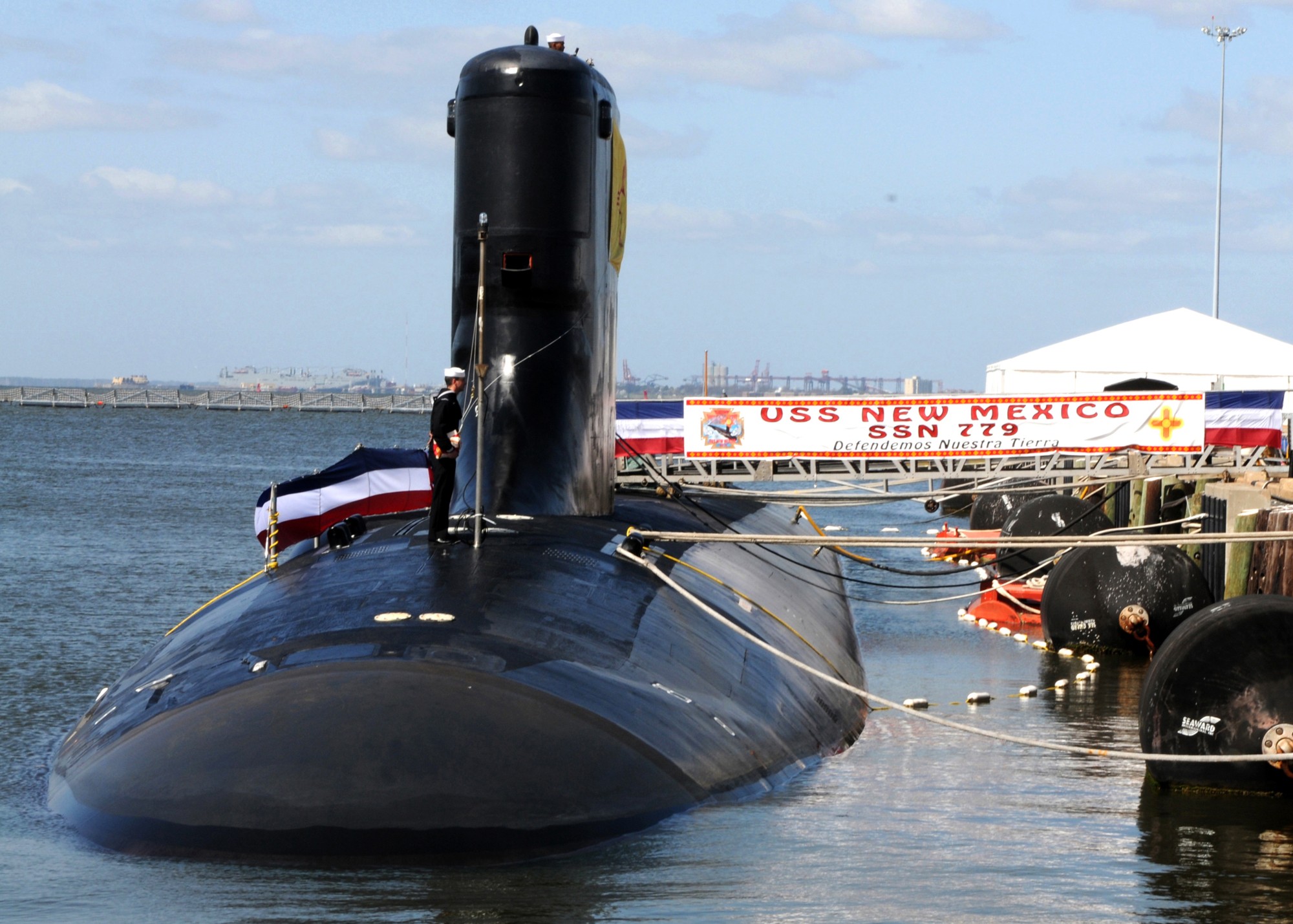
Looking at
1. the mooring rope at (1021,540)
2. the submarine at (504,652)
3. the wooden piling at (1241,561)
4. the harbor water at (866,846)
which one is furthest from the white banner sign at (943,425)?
the mooring rope at (1021,540)

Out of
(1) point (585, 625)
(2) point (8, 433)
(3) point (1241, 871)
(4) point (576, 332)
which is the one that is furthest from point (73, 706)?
(2) point (8, 433)

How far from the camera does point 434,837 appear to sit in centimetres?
803

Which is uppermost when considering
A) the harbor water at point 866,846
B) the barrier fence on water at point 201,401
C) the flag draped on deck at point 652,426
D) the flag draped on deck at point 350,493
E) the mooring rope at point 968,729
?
the barrier fence on water at point 201,401

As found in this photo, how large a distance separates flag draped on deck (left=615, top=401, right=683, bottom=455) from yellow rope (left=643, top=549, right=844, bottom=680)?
15.3 metres

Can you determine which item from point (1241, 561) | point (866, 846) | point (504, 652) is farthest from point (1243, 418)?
point (504, 652)

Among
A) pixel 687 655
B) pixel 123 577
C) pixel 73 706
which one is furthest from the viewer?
pixel 123 577

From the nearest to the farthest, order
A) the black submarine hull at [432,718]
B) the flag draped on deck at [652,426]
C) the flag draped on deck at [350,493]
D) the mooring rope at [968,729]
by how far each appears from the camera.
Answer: the black submarine hull at [432,718] → the mooring rope at [968,729] → the flag draped on deck at [350,493] → the flag draped on deck at [652,426]

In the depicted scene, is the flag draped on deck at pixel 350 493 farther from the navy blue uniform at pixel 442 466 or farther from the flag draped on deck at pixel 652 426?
the flag draped on deck at pixel 652 426

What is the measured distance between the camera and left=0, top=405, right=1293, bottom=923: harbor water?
7.96 meters

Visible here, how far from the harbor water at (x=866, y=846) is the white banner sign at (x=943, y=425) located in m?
6.72

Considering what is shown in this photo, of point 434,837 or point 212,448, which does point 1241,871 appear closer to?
point 434,837

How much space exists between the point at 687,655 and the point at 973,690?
795 cm

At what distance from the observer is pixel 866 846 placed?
998cm

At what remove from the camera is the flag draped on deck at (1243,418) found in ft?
101
